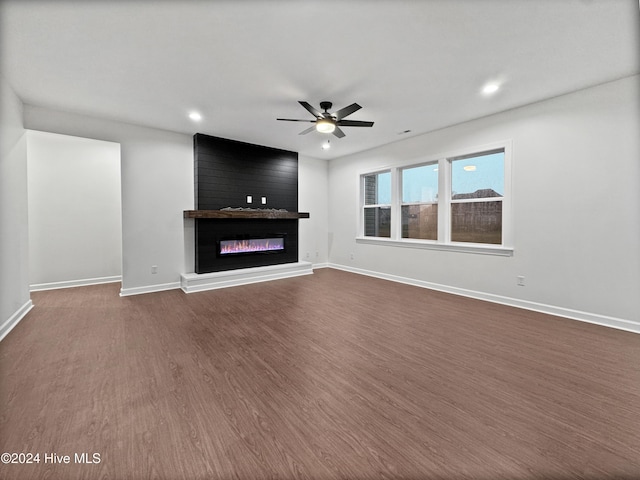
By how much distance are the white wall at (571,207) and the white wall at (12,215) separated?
237 inches

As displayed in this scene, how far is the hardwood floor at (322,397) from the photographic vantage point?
4.42 feet

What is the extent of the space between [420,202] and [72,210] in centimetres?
673

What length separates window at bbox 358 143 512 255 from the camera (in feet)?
13.5

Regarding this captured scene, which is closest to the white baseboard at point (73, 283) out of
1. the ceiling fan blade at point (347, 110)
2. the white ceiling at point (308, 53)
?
the white ceiling at point (308, 53)

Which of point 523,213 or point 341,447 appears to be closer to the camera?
point 341,447

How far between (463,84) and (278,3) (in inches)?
90.9

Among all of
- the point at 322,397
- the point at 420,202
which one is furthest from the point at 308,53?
the point at 420,202

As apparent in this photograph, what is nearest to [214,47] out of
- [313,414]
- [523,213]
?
[313,414]

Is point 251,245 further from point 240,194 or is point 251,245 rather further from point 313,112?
point 313,112

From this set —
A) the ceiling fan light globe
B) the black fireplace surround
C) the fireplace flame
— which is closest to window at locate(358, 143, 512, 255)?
the black fireplace surround

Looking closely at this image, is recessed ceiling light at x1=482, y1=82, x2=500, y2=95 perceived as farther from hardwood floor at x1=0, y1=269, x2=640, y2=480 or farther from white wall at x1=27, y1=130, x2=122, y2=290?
white wall at x1=27, y1=130, x2=122, y2=290

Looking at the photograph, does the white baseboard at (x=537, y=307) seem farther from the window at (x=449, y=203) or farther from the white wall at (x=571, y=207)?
the window at (x=449, y=203)

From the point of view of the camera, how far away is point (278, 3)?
1.98m

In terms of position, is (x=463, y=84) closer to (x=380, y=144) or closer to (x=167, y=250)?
(x=380, y=144)
